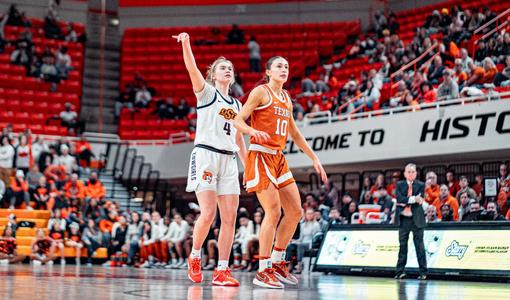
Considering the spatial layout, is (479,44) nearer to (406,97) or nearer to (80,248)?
(406,97)

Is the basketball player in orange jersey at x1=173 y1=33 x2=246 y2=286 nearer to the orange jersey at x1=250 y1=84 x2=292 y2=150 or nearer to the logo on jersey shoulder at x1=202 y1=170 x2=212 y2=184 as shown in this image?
the logo on jersey shoulder at x1=202 y1=170 x2=212 y2=184

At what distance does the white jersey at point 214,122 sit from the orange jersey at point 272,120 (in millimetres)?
252

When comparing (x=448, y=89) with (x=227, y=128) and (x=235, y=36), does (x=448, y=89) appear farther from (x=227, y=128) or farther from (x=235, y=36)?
(x=235, y=36)

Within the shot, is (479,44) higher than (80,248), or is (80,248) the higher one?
(479,44)

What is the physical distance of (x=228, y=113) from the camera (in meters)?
8.11

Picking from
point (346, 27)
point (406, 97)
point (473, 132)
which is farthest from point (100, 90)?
point (473, 132)

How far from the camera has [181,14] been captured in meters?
33.1

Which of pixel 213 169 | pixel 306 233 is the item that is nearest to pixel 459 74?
pixel 306 233

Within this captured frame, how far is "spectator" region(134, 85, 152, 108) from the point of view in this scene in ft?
93.4

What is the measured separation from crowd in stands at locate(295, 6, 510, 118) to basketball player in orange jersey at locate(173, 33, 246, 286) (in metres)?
10.4

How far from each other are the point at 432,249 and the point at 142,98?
17818 millimetres

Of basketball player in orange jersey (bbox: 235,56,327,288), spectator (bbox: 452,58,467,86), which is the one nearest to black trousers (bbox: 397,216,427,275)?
basketball player in orange jersey (bbox: 235,56,327,288)

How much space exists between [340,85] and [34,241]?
10.9 m

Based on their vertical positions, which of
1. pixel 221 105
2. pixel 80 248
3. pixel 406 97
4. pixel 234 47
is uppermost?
pixel 234 47
